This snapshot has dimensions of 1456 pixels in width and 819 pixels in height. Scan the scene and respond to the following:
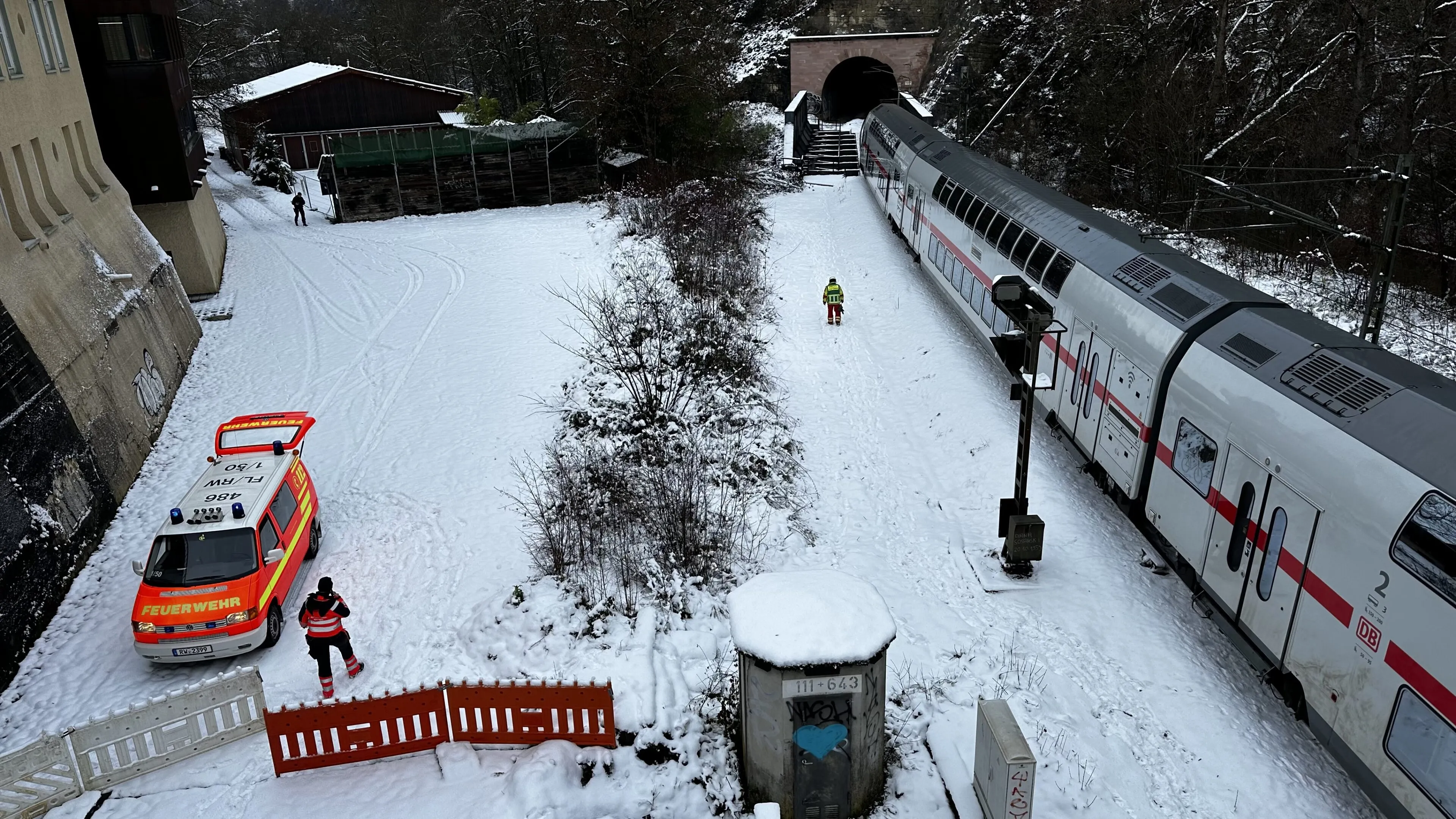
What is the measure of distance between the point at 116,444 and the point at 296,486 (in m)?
4.70

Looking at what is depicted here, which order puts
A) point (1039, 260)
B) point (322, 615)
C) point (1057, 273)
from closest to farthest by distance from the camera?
point (322, 615) < point (1057, 273) < point (1039, 260)

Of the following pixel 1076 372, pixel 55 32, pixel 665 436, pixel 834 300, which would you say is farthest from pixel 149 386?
pixel 1076 372

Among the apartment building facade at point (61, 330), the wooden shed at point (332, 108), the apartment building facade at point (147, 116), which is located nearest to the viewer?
the apartment building facade at point (61, 330)

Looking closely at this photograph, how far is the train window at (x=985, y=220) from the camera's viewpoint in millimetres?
17812

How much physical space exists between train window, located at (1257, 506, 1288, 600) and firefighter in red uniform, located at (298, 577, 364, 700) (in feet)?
29.7

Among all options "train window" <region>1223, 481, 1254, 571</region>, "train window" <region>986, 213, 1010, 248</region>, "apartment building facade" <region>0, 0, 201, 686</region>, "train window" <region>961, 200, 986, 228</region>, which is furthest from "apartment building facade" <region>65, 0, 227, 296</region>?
"train window" <region>1223, 481, 1254, 571</region>

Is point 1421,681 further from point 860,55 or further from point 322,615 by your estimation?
point 860,55

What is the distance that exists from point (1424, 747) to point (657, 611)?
7.21 meters

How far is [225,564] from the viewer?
10875mm

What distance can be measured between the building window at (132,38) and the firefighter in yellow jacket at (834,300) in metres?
17.5

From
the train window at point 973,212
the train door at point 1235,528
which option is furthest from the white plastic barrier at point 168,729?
the train window at point 973,212

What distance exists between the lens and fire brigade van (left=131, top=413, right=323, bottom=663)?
10.3 metres

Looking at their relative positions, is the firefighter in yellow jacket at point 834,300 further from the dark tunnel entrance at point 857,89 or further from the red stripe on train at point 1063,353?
the dark tunnel entrance at point 857,89

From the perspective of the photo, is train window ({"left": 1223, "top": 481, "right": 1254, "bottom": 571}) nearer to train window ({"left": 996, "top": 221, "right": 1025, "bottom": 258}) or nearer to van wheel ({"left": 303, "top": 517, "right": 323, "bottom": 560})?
train window ({"left": 996, "top": 221, "right": 1025, "bottom": 258})
